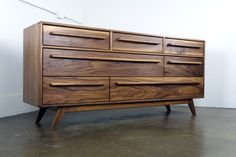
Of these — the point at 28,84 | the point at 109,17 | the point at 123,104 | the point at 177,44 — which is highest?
the point at 109,17

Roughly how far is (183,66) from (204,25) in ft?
2.67

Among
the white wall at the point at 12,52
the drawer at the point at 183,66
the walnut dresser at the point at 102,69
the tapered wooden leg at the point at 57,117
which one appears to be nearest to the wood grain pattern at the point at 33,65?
the walnut dresser at the point at 102,69

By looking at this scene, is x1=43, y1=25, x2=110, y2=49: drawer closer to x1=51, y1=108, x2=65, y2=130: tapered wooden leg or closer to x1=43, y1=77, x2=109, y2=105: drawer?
x1=43, y1=77, x2=109, y2=105: drawer

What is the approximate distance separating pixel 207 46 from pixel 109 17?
1107mm

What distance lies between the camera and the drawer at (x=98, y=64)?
151 cm

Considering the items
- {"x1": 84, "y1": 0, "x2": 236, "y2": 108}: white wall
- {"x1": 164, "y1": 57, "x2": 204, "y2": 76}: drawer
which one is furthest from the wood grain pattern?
{"x1": 84, "y1": 0, "x2": 236, "y2": 108}: white wall

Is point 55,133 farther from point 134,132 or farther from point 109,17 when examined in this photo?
point 109,17

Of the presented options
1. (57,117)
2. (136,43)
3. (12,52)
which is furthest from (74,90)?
(12,52)

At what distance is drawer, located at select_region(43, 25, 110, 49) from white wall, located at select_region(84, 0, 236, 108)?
1.24 m

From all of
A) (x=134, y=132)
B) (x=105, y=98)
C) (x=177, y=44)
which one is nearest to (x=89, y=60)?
(x=105, y=98)

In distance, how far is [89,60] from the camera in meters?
1.63

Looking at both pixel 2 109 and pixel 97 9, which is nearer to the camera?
pixel 2 109

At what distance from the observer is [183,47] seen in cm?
205

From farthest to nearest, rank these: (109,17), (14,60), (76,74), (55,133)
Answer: (109,17) → (14,60) → (76,74) → (55,133)
